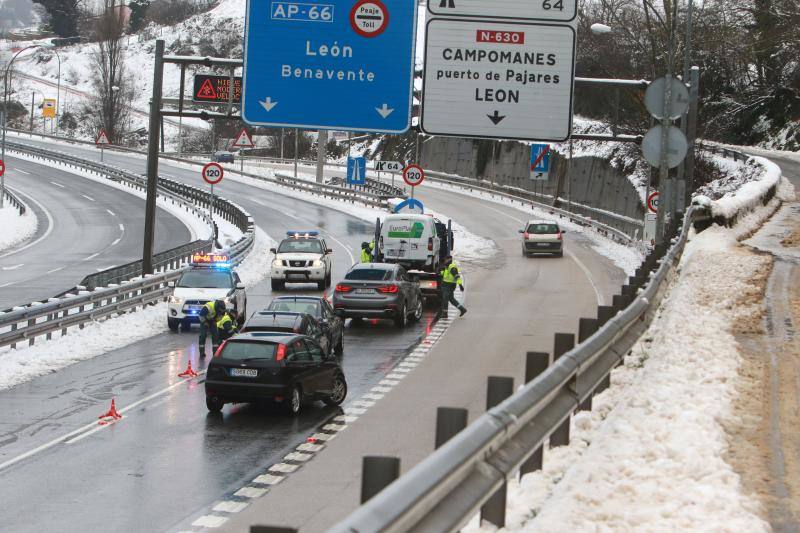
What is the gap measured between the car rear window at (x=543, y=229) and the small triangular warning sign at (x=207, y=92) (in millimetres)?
28762

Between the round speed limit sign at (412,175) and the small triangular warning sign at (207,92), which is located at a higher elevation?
the small triangular warning sign at (207,92)

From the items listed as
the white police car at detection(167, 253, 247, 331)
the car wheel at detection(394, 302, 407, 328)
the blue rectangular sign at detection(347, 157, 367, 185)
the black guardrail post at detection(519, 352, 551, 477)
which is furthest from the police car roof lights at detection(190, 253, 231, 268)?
the blue rectangular sign at detection(347, 157, 367, 185)

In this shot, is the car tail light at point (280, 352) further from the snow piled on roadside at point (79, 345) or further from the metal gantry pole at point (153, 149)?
the metal gantry pole at point (153, 149)

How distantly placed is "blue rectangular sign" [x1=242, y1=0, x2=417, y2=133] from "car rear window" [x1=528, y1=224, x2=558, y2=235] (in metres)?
31.5

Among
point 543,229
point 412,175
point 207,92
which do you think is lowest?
point 543,229

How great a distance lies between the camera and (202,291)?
29250 mm

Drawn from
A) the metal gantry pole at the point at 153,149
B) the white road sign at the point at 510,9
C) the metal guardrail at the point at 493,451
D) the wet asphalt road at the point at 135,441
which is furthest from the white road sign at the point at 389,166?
the metal guardrail at the point at 493,451

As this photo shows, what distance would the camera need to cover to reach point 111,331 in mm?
27250

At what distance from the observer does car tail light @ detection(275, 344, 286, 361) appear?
57.9 feet

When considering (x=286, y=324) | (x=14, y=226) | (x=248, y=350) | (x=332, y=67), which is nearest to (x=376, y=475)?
(x=248, y=350)

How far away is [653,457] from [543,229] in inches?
1605

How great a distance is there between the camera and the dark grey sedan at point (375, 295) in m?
28.9

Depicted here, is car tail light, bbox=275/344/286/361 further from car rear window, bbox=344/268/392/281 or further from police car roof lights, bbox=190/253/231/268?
police car roof lights, bbox=190/253/231/268

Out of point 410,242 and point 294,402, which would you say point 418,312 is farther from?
point 294,402
